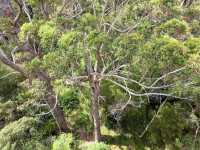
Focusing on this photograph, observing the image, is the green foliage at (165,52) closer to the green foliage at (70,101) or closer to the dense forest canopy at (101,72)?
the dense forest canopy at (101,72)

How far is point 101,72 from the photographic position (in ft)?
20.9

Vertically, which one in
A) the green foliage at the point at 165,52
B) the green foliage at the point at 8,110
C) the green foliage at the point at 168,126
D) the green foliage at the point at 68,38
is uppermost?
the green foliage at the point at 68,38

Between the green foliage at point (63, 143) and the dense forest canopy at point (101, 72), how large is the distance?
3 cm

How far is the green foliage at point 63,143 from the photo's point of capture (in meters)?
6.87

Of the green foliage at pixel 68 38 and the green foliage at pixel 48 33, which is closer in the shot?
the green foliage at pixel 68 38

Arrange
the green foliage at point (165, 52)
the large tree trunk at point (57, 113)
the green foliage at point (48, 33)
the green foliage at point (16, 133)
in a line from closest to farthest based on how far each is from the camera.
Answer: the green foliage at point (165, 52)
the green foliage at point (48, 33)
the green foliage at point (16, 133)
the large tree trunk at point (57, 113)

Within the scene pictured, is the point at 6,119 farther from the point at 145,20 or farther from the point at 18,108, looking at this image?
the point at 145,20

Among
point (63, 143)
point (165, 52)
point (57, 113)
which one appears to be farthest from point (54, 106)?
point (165, 52)

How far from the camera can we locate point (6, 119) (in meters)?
8.16

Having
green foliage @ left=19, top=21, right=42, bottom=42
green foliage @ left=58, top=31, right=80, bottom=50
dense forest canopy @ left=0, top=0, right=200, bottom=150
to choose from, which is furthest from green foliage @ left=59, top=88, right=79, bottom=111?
green foliage @ left=58, top=31, right=80, bottom=50

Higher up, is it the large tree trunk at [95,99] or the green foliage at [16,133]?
the large tree trunk at [95,99]

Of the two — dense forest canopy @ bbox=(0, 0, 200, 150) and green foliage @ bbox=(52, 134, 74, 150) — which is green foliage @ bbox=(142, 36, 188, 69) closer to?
dense forest canopy @ bbox=(0, 0, 200, 150)

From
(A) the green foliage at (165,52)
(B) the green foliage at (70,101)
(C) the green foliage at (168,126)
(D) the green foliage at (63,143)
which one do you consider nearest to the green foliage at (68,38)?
(A) the green foliage at (165,52)

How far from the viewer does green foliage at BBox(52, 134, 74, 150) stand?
6.87 m
